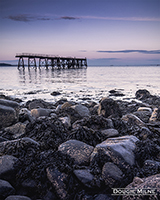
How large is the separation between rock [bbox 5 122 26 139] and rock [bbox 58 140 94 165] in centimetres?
193

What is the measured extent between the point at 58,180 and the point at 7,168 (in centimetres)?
92

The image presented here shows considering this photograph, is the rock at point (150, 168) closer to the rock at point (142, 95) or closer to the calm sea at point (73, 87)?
the calm sea at point (73, 87)

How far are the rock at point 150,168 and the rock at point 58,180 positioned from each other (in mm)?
1364

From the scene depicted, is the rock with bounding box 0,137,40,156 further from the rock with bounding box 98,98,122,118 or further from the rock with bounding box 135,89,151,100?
the rock with bounding box 135,89,151,100

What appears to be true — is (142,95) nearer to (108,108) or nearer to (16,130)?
(108,108)

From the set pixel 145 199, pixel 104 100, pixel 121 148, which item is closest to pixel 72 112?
pixel 104 100

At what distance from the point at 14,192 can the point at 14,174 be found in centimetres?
35

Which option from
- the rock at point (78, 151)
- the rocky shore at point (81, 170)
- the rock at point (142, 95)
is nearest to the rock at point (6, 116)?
the rocky shore at point (81, 170)

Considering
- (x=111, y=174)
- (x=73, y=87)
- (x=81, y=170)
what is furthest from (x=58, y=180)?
(x=73, y=87)

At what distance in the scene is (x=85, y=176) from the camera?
286 centimetres

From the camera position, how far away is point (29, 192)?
2.89 metres

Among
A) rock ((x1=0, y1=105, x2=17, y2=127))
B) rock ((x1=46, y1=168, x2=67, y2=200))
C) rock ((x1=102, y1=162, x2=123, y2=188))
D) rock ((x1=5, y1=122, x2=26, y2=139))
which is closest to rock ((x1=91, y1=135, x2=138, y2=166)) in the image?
rock ((x1=102, y1=162, x2=123, y2=188))

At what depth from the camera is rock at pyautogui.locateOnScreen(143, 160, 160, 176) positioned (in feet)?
9.66

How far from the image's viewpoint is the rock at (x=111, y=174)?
276 centimetres
